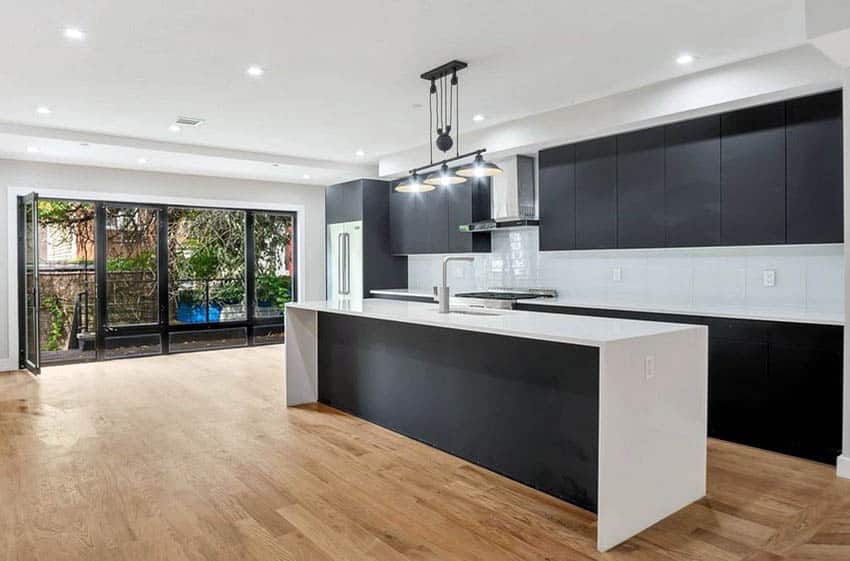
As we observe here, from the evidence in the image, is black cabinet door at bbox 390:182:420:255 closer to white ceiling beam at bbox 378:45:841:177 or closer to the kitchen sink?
white ceiling beam at bbox 378:45:841:177

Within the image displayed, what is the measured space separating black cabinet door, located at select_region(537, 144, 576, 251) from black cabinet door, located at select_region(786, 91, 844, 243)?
184cm

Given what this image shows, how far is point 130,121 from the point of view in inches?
214

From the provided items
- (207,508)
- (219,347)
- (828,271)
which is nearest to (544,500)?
(207,508)

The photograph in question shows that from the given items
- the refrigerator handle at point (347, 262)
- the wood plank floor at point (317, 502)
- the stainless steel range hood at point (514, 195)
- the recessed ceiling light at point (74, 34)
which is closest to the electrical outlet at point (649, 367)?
the wood plank floor at point (317, 502)

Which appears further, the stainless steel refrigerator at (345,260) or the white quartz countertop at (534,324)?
the stainless steel refrigerator at (345,260)

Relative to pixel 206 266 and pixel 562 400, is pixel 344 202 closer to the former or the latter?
pixel 206 266

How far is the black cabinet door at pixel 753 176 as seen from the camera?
159 inches

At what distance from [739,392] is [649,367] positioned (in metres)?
1.67

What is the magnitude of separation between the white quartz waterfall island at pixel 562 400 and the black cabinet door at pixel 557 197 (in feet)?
5.93

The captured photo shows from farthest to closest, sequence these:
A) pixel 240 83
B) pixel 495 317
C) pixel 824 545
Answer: pixel 240 83
pixel 495 317
pixel 824 545

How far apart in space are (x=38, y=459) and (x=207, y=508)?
5.08 feet

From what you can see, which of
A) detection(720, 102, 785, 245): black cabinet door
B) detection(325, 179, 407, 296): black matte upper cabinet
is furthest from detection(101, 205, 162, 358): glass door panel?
detection(720, 102, 785, 245): black cabinet door

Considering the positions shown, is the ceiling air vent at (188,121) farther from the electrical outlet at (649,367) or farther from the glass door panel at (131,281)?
the electrical outlet at (649,367)

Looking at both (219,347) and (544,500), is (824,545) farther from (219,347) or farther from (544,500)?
(219,347)
